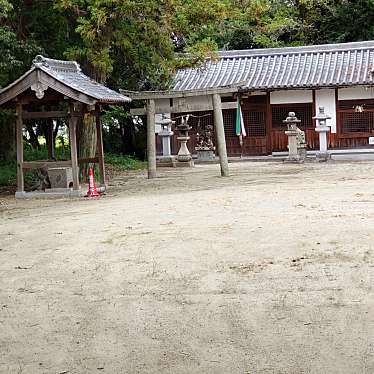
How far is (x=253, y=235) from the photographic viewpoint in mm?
8422

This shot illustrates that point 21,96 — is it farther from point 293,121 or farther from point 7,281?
point 293,121

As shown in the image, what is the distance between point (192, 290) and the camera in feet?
20.3

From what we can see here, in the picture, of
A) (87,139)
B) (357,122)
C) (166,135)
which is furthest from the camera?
(166,135)

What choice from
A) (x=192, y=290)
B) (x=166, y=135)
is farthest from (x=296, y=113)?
(x=192, y=290)

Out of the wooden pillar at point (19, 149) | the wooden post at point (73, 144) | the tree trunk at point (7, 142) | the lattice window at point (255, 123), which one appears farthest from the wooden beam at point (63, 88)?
the lattice window at point (255, 123)

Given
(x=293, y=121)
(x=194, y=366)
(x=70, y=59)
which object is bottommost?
(x=194, y=366)

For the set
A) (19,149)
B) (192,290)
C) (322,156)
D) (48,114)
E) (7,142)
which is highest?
(48,114)

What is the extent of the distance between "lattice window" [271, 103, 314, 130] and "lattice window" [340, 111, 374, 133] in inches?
54.2

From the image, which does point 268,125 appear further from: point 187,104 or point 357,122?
point 187,104

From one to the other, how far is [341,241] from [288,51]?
2376cm

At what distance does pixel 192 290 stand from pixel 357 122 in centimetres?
2332

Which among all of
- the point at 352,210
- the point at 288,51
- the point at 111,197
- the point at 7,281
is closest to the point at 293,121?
the point at 288,51

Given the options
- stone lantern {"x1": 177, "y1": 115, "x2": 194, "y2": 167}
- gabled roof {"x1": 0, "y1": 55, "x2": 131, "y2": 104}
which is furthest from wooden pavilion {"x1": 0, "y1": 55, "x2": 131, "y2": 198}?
stone lantern {"x1": 177, "y1": 115, "x2": 194, "y2": 167}

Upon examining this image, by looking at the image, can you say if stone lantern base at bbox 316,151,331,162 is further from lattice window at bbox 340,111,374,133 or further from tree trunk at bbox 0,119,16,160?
tree trunk at bbox 0,119,16,160
